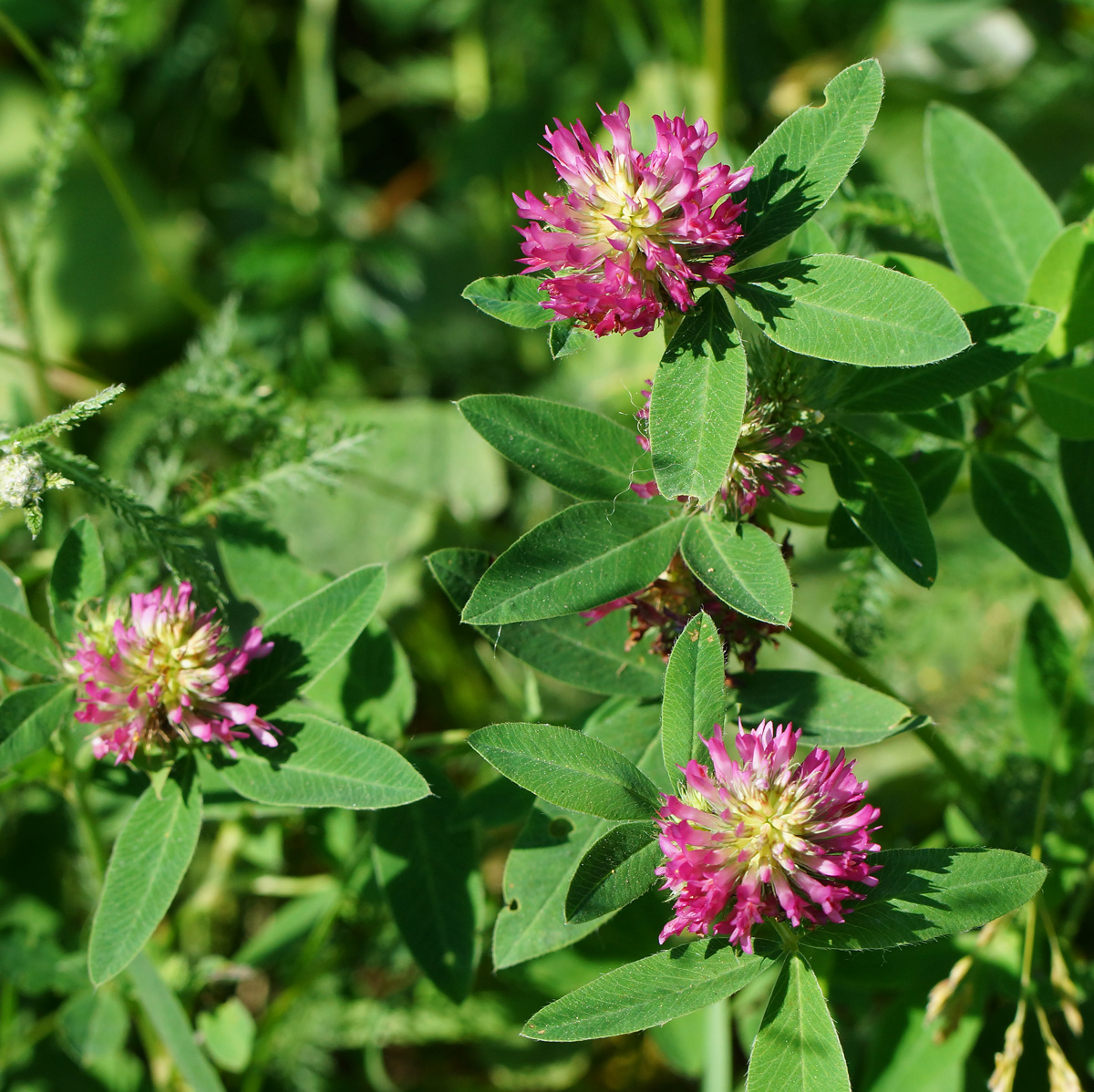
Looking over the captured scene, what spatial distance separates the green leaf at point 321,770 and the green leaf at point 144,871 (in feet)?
0.20

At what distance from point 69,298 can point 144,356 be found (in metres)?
0.24

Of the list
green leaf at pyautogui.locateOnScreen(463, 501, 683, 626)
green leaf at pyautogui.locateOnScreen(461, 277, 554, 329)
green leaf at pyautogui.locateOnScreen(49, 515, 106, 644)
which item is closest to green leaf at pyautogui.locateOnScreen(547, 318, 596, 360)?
green leaf at pyautogui.locateOnScreen(461, 277, 554, 329)

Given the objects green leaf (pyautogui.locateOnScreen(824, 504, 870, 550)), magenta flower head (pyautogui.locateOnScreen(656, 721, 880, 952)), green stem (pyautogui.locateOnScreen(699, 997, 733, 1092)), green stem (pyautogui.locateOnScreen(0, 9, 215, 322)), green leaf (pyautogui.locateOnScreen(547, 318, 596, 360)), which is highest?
green stem (pyautogui.locateOnScreen(0, 9, 215, 322))

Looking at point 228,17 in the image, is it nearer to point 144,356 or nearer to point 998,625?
point 144,356

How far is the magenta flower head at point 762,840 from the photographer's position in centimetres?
94

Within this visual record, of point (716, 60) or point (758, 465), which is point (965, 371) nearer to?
point (758, 465)

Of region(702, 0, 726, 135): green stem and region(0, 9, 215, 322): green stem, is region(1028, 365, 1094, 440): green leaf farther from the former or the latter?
region(0, 9, 215, 322): green stem

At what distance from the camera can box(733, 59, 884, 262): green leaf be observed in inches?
39.1

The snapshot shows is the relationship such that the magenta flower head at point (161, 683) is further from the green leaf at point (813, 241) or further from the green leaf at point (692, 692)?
the green leaf at point (813, 241)

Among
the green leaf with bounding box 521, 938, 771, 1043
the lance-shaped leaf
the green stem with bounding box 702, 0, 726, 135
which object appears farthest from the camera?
the green stem with bounding box 702, 0, 726, 135

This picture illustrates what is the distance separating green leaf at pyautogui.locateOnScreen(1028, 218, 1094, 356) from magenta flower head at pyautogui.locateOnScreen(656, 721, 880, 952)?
2.27 feet

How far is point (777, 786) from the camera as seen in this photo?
0.98m

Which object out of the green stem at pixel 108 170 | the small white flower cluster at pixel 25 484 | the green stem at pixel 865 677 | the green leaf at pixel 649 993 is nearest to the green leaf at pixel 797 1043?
the green leaf at pixel 649 993

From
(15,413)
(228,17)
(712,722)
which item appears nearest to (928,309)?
(712,722)
